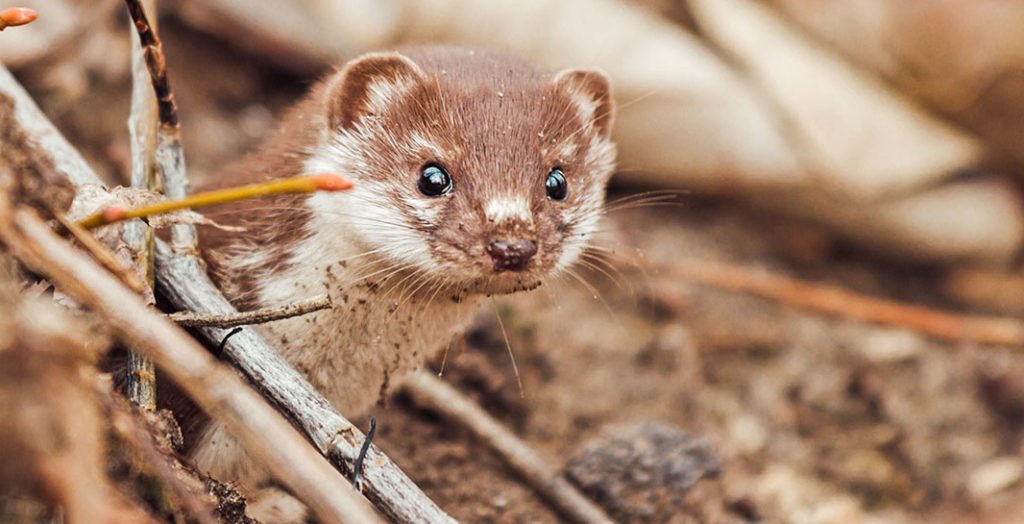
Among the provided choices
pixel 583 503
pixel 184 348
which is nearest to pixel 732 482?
pixel 583 503

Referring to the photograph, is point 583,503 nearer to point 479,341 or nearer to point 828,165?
point 479,341

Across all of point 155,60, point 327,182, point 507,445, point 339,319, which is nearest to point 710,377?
point 507,445

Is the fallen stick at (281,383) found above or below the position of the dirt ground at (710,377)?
below

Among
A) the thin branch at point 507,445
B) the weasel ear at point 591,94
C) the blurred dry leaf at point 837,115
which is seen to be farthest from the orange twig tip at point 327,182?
the blurred dry leaf at point 837,115

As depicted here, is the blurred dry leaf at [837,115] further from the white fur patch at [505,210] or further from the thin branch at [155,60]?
the thin branch at [155,60]

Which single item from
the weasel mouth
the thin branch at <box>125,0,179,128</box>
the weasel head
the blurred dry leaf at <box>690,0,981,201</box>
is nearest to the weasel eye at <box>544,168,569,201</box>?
the weasel head

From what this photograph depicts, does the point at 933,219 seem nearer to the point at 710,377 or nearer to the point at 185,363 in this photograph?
the point at 710,377
